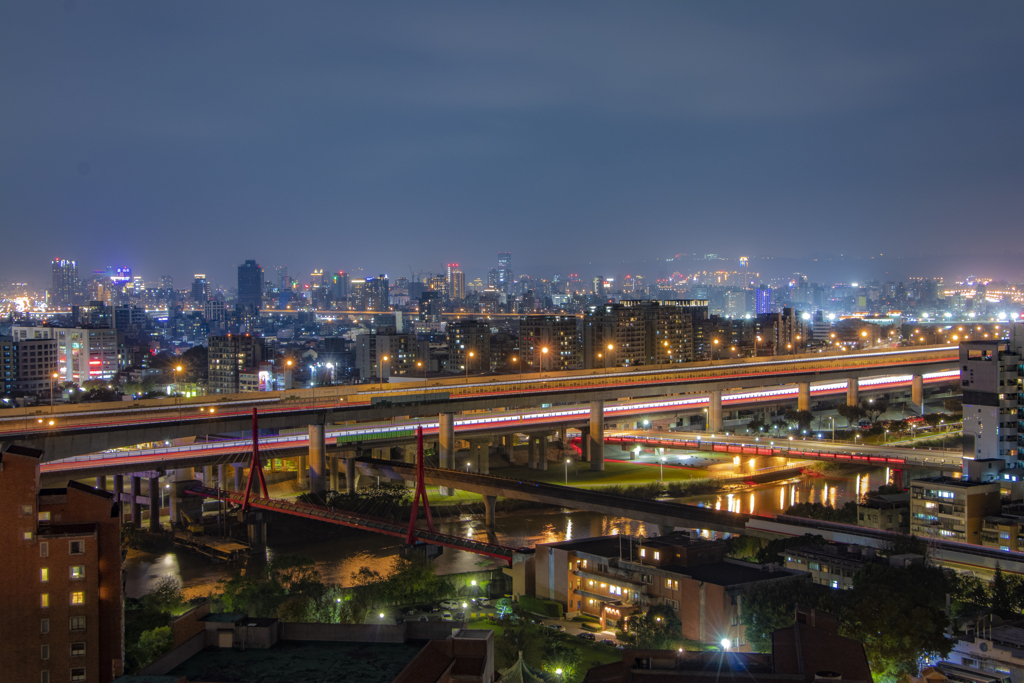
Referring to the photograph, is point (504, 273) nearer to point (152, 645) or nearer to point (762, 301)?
point (762, 301)

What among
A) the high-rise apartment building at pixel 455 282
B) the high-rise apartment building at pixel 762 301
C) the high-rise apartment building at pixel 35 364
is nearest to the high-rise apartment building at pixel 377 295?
the high-rise apartment building at pixel 455 282

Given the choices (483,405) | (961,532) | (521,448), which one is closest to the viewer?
(961,532)

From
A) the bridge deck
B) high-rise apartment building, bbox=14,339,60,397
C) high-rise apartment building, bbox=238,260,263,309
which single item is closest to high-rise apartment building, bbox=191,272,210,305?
high-rise apartment building, bbox=238,260,263,309

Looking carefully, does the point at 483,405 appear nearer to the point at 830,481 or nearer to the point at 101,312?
the point at 830,481

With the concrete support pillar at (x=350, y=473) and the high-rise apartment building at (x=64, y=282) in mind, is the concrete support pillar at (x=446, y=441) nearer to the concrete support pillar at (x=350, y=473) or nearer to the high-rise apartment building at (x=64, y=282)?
the concrete support pillar at (x=350, y=473)

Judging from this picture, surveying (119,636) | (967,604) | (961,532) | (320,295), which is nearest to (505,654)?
(119,636)

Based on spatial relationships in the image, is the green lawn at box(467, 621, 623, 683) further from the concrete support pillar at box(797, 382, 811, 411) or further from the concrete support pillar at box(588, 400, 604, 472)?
the concrete support pillar at box(797, 382, 811, 411)
